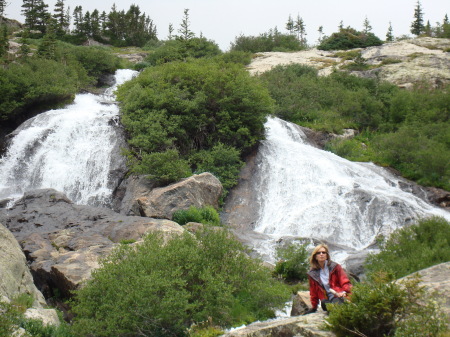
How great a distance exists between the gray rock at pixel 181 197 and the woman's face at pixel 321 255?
38.5 feet

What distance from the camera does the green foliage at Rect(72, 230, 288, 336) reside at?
861 cm

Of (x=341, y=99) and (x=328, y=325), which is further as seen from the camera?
(x=341, y=99)

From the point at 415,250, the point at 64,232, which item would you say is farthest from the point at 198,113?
the point at 415,250

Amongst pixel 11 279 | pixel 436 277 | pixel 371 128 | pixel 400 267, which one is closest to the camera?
pixel 436 277

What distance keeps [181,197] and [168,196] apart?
57 centimetres

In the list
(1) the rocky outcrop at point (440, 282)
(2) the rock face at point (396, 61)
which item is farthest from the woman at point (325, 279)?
Result: (2) the rock face at point (396, 61)

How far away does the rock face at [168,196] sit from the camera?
62.2 feet

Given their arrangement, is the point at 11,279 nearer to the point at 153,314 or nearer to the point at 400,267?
the point at 153,314

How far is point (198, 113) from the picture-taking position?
2552cm

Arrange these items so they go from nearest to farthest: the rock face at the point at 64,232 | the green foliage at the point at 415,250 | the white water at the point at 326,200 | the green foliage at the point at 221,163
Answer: the green foliage at the point at 415,250
the rock face at the point at 64,232
the white water at the point at 326,200
the green foliage at the point at 221,163

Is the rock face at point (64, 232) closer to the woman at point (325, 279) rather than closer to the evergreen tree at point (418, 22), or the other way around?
the woman at point (325, 279)

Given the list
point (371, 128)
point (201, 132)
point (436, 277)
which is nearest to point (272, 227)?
point (201, 132)

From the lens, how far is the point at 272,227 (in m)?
20.0

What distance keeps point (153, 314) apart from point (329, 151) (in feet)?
74.5
